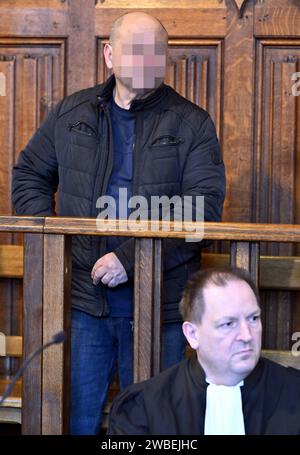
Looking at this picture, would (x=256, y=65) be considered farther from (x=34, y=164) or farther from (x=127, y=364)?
(x=127, y=364)

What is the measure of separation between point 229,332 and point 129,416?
0.35 meters

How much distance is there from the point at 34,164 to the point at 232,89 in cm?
93

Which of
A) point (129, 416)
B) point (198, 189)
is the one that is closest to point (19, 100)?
point (198, 189)

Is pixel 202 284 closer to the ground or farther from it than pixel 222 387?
farther from it

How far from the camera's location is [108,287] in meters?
3.13

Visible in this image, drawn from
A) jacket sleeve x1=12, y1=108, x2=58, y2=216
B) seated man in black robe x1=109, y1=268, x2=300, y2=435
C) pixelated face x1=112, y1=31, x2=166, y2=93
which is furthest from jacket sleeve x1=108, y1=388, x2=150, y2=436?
pixelated face x1=112, y1=31, x2=166, y2=93

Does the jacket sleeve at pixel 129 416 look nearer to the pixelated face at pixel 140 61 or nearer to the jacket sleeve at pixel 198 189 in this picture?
the jacket sleeve at pixel 198 189

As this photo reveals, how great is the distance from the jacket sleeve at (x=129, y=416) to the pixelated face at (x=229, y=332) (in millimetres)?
200

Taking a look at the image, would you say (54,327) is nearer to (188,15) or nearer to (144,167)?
(144,167)

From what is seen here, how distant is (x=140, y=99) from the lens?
316 centimetres

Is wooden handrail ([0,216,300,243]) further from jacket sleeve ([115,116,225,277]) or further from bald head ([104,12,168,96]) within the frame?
bald head ([104,12,168,96])

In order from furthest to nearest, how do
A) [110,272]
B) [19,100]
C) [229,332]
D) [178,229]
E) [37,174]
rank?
[19,100] < [37,174] < [110,272] < [178,229] < [229,332]

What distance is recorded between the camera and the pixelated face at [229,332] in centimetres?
239
